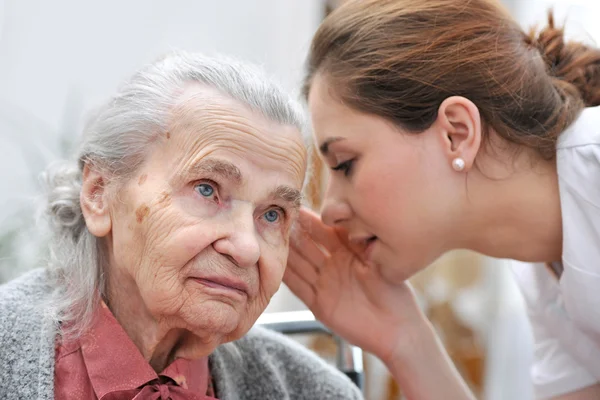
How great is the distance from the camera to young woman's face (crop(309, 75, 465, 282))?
5.54 feet

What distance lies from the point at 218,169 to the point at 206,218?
0.08 metres

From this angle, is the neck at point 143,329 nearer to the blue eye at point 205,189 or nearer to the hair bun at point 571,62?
the blue eye at point 205,189

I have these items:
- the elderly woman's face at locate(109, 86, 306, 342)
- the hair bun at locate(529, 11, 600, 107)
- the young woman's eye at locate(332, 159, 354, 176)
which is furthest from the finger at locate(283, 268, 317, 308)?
the hair bun at locate(529, 11, 600, 107)

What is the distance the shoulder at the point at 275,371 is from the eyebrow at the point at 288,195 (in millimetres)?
373

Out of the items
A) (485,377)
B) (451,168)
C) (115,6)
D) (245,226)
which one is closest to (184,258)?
(245,226)

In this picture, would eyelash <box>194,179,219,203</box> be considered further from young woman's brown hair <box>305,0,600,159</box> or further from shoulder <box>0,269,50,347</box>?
young woman's brown hair <box>305,0,600,159</box>

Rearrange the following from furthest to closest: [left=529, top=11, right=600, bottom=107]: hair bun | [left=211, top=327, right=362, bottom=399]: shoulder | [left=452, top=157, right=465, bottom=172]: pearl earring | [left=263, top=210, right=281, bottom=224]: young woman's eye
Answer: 1. [left=529, top=11, right=600, bottom=107]: hair bun
2. [left=452, top=157, right=465, bottom=172]: pearl earring
3. [left=211, top=327, right=362, bottom=399]: shoulder
4. [left=263, top=210, right=281, bottom=224]: young woman's eye

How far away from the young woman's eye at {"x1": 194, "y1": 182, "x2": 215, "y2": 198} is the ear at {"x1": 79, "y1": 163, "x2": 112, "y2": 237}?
176 millimetres

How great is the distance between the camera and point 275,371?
5.25 feet

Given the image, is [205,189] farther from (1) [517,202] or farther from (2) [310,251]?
(1) [517,202]

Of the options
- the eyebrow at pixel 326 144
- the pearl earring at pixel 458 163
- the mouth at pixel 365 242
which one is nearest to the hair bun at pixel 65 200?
the eyebrow at pixel 326 144

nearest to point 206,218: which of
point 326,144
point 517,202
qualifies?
point 326,144

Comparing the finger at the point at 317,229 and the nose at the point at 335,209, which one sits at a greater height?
the nose at the point at 335,209

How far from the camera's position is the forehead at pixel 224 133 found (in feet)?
4.25
